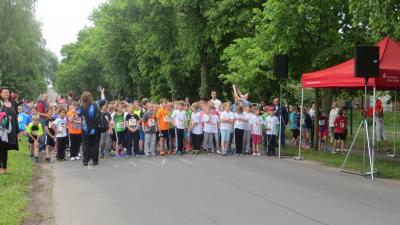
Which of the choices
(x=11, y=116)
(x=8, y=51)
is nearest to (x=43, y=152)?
(x=11, y=116)

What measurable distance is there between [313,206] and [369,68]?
5219 mm

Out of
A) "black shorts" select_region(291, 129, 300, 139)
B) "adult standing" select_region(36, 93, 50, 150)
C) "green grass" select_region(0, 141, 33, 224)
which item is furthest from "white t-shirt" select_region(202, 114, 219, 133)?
"green grass" select_region(0, 141, 33, 224)

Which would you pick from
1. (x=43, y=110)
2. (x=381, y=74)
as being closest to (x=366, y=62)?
(x=381, y=74)

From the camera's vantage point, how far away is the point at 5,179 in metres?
11.3

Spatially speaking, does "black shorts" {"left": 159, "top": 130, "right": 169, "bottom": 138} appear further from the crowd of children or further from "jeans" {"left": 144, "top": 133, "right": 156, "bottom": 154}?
"jeans" {"left": 144, "top": 133, "right": 156, "bottom": 154}

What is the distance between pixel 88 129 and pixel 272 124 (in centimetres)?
697

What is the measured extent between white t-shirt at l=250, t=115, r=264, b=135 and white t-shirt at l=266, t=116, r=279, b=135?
0.87 feet

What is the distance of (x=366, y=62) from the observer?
12.6 m

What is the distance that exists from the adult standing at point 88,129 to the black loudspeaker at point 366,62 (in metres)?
7.44

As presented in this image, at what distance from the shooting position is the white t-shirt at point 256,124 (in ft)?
60.0

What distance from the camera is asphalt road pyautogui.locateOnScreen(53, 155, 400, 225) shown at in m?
7.88

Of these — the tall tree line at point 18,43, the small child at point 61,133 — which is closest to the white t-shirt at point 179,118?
the small child at point 61,133

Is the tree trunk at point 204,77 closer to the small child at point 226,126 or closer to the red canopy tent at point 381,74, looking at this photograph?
the small child at point 226,126

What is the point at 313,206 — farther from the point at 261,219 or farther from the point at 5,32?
the point at 5,32
